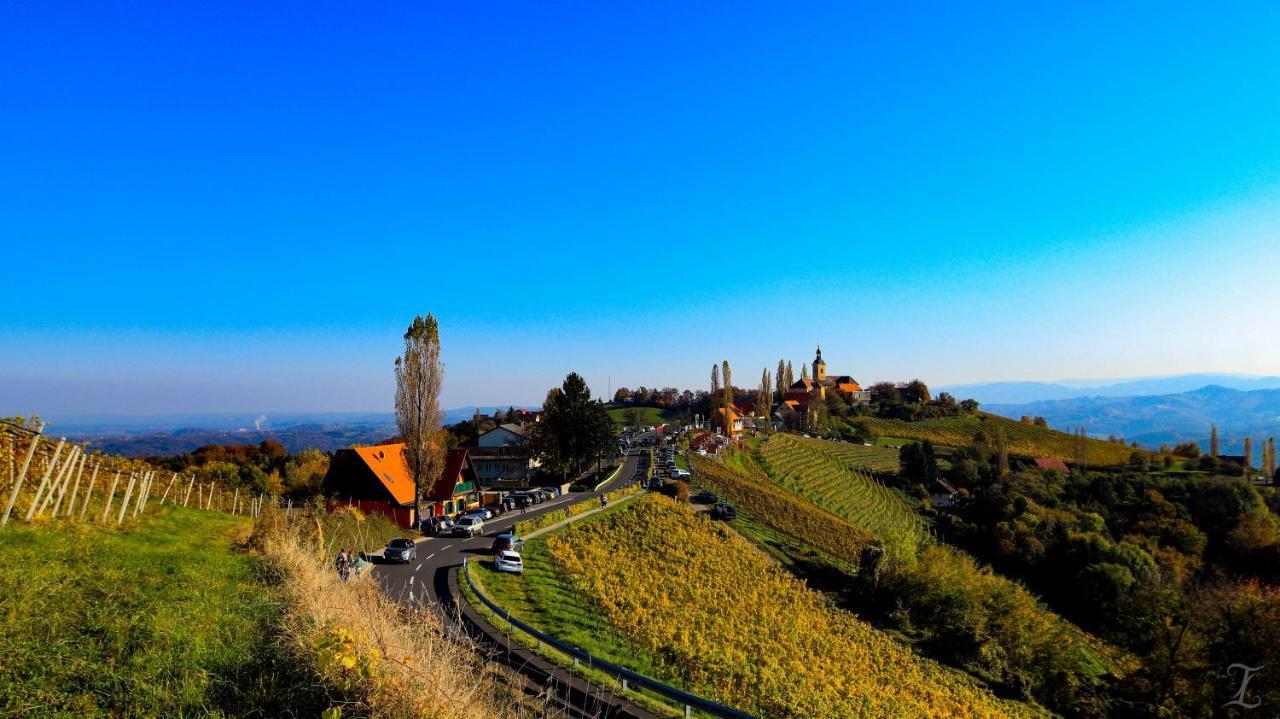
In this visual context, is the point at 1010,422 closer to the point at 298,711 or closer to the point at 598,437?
the point at 598,437

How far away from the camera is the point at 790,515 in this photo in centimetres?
4459

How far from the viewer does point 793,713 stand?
1443cm

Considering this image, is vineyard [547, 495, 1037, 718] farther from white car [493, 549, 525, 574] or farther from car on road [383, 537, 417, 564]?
car on road [383, 537, 417, 564]

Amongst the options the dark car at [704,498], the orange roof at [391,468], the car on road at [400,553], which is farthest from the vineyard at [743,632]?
the orange roof at [391,468]

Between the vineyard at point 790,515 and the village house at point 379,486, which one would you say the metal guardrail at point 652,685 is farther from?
the vineyard at point 790,515

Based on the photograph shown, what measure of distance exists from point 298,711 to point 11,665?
297 centimetres

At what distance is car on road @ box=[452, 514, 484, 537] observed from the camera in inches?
1251

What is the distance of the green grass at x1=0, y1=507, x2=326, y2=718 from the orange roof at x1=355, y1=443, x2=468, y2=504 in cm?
2650

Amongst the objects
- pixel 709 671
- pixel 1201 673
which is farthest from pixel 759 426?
pixel 709 671

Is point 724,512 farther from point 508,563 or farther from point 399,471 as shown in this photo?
point 399,471

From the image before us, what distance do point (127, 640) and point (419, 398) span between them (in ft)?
93.3

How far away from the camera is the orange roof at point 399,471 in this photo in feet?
127

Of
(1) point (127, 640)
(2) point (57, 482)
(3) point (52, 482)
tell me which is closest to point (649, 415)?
(3) point (52, 482)
